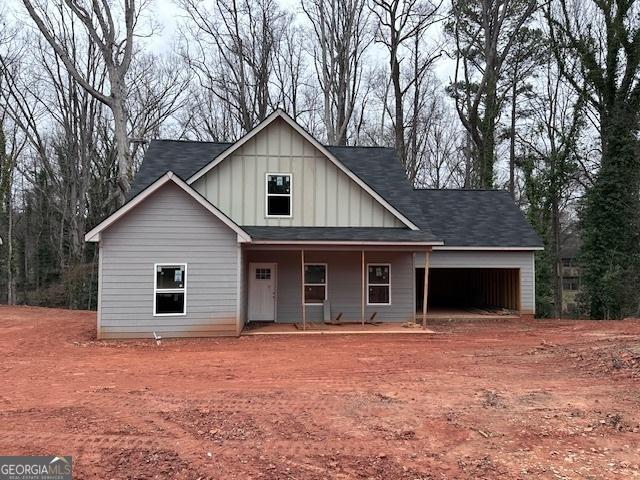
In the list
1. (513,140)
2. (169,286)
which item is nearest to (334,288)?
(169,286)

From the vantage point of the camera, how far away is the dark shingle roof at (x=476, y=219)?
726 inches

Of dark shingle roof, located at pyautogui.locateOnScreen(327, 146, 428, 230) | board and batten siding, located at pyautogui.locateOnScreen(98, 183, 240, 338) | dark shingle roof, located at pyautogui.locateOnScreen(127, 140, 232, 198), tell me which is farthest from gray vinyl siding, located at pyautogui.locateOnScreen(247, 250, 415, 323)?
dark shingle roof, located at pyautogui.locateOnScreen(127, 140, 232, 198)

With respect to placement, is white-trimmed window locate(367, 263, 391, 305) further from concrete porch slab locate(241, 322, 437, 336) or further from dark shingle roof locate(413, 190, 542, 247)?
dark shingle roof locate(413, 190, 542, 247)

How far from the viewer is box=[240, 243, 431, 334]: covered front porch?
1606 cm

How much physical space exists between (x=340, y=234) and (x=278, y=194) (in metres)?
2.35

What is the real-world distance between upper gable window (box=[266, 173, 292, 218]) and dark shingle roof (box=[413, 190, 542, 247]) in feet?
16.5

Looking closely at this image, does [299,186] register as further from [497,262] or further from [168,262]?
[497,262]

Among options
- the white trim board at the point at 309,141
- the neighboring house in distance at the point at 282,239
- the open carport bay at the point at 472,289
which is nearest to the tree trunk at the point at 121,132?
the neighboring house in distance at the point at 282,239

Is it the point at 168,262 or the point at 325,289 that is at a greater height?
the point at 168,262

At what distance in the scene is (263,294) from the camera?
53.3ft

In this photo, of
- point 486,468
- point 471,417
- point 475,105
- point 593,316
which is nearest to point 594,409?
point 471,417

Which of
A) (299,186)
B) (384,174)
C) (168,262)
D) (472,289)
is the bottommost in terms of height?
(472,289)

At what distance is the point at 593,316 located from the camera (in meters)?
22.3

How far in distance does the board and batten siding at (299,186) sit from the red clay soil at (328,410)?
4.63m
